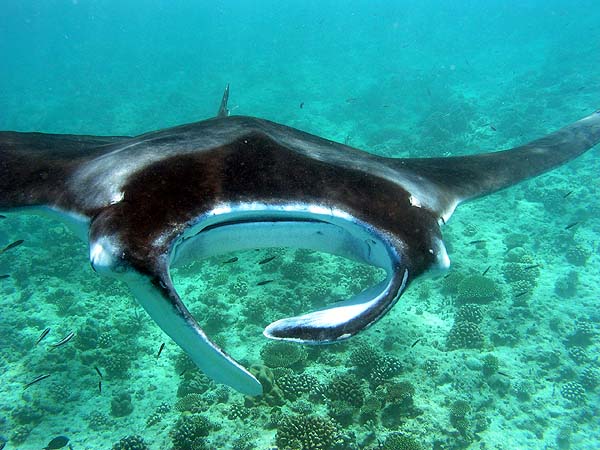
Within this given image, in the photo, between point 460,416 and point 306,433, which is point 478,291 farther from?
point 306,433

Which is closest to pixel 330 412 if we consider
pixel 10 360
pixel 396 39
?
pixel 10 360

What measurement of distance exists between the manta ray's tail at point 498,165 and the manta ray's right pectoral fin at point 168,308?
209 cm

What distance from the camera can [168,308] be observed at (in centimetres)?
171

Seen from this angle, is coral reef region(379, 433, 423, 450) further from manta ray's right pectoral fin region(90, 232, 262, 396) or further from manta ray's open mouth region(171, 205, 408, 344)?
manta ray's right pectoral fin region(90, 232, 262, 396)

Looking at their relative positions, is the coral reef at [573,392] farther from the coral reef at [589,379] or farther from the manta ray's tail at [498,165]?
the manta ray's tail at [498,165]

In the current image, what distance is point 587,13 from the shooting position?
67500 mm

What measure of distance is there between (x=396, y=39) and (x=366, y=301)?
72676mm

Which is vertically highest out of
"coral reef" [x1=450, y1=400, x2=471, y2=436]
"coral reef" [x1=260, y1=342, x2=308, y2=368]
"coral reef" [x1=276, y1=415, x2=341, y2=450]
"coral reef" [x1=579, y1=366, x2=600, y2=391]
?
"coral reef" [x1=276, y1=415, x2=341, y2=450]

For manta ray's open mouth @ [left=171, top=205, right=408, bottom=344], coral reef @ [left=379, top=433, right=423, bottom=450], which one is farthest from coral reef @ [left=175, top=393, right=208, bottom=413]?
manta ray's open mouth @ [left=171, top=205, right=408, bottom=344]

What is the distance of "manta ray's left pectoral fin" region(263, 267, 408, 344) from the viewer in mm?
1764

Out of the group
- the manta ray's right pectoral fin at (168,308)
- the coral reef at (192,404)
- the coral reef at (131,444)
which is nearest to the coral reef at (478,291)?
the coral reef at (192,404)

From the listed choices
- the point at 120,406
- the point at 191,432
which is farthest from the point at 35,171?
the point at 120,406

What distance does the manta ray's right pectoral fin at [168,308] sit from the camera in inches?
66.4

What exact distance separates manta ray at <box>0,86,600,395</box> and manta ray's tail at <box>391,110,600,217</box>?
322mm
